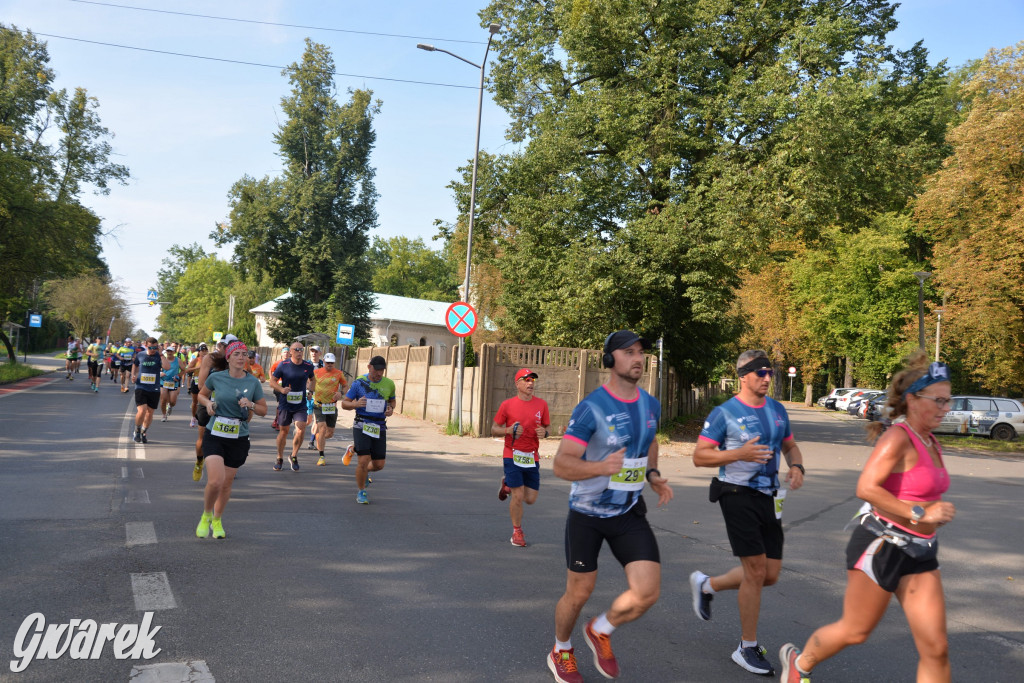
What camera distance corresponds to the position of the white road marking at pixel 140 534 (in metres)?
7.17

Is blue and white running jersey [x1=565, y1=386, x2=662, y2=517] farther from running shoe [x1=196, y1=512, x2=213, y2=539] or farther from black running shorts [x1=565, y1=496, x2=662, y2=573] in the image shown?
running shoe [x1=196, y1=512, x2=213, y2=539]

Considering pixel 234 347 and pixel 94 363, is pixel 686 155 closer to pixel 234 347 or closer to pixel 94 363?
pixel 234 347

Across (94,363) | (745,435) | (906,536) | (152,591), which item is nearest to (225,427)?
(152,591)

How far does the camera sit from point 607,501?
14.2 ft

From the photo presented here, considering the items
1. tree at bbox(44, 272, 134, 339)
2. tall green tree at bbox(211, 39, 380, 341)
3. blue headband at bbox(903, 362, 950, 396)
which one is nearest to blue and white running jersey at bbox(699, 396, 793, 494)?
blue headband at bbox(903, 362, 950, 396)

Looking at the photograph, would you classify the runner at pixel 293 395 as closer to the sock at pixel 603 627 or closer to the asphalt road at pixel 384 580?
the asphalt road at pixel 384 580

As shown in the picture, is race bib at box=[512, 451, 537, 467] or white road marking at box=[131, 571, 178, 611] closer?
white road marking at box=[131, 571, 178, 611]

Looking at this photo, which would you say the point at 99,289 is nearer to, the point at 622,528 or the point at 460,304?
the point at 460,304

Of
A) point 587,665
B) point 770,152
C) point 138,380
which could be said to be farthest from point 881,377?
point 587,665

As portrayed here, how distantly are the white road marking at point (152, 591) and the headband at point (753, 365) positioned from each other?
3997 millimetres

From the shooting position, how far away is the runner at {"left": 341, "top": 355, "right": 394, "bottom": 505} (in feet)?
32.6

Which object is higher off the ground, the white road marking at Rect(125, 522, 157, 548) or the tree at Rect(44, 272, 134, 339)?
the tree at Rect(44, 272, 134, 339)

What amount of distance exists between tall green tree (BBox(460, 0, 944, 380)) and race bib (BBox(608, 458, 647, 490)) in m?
16.8

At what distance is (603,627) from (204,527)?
15.1ft
